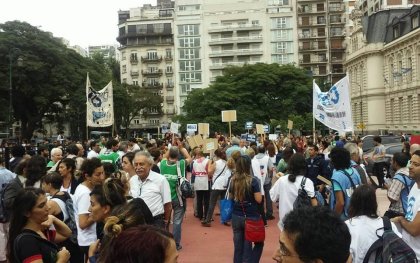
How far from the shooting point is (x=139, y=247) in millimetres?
1969

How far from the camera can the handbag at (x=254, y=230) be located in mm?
6277

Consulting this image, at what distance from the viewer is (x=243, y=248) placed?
6.54 meters

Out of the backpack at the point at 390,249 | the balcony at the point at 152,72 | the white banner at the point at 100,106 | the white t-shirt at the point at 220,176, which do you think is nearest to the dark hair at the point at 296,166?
the backpack at the point at 390,249

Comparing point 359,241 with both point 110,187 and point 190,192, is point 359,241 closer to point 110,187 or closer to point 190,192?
point 110,187

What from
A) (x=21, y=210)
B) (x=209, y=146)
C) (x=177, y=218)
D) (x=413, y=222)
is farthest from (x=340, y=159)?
(x=209, y=146)

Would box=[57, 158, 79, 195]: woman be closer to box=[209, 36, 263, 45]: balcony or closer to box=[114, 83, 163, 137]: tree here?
box=[114, 83, 163, 137]: tree

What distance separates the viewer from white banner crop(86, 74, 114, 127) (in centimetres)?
1675

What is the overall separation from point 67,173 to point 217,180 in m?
4.23

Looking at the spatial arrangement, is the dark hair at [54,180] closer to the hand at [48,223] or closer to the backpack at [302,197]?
the hand at [48,223]

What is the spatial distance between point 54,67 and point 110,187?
42.3 meters

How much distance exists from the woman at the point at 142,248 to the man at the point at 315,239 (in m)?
0.54

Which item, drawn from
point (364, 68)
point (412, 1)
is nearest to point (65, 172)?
point (364, 68)

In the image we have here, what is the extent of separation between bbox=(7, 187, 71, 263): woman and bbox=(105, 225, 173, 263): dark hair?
1546 millimetres

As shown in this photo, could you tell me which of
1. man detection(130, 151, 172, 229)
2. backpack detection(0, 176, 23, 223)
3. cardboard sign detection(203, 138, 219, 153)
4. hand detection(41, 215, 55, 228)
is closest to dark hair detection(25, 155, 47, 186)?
backpack detection(0, 176, 23, 223)
